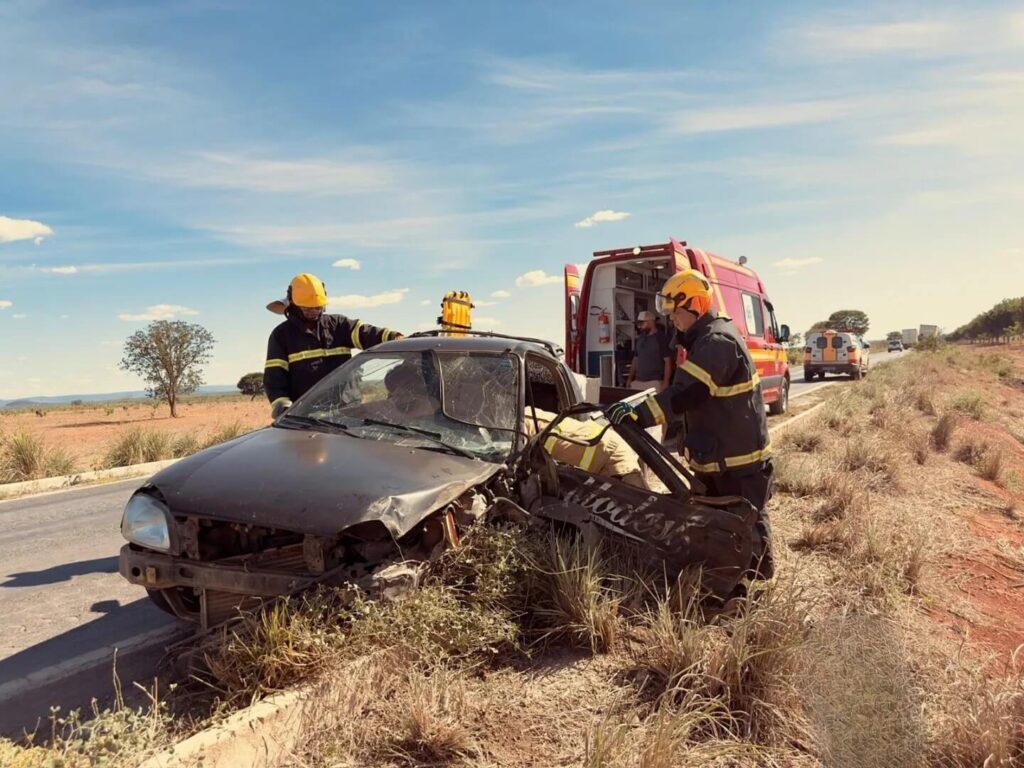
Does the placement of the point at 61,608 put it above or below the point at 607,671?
above

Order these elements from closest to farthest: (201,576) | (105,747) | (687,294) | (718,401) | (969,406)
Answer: (105,747)
(201,576)
(718,401)
(687,294)
(969,406)

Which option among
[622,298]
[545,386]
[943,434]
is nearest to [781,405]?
[943,434]

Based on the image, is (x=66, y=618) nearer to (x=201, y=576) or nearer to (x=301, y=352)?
(x=201, y=576)

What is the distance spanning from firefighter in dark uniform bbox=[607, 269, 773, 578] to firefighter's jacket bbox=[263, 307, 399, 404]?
8.16 ft

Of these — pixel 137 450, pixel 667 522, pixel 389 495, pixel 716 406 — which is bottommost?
pixel 667 522

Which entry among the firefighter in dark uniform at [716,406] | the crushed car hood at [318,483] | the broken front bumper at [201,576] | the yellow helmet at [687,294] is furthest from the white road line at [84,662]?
the yellow helmet at [687,294]

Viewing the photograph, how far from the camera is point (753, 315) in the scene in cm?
1264

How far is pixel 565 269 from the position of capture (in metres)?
11.3

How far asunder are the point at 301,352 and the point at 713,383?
347 centimetres

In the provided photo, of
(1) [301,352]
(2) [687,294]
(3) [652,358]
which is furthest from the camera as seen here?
(3) [652,358]

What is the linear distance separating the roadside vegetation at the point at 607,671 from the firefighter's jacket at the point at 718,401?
0.86m

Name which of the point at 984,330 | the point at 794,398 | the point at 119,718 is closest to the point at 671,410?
the point at 119,718

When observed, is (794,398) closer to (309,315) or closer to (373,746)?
(309,315)

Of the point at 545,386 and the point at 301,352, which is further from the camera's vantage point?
the point at 301,352
